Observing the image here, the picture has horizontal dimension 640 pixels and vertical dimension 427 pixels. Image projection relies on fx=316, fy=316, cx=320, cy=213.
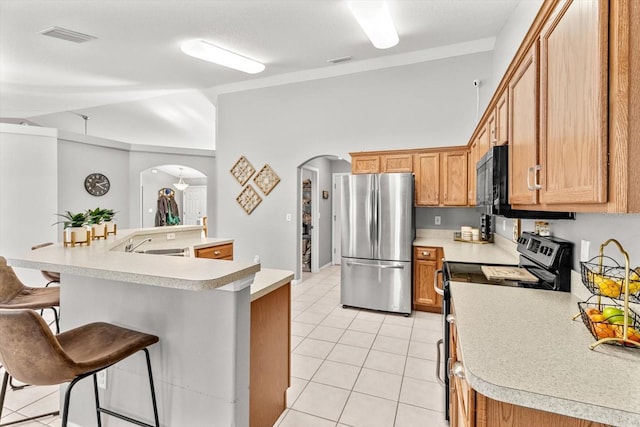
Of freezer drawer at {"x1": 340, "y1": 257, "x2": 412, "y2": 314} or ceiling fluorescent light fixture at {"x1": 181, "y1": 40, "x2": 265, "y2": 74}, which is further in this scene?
ceiling fluorescent light fixture at {"x1": 181, "y1": 40, "x2": 265, "y2": 74}

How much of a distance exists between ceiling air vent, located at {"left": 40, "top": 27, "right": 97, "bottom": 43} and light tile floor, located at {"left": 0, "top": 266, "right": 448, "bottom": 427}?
12.5 feet

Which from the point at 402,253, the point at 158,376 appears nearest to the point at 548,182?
the point at 158,376

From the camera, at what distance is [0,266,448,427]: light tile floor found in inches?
78.3

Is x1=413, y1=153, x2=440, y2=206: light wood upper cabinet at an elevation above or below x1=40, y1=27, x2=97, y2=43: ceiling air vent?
below

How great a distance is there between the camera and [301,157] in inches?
206

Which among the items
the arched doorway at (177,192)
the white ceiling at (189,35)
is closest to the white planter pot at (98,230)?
the white ceiling at (189,35)

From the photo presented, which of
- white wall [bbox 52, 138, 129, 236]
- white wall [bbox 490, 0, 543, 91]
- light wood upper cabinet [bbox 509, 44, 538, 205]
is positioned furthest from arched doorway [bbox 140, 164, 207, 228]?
light wood upper cabinet [bbox 509, 44, 538, 205]

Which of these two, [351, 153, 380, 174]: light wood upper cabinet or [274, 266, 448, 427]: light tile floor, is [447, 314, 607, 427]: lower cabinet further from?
[351, 153, 380, 174]: light wood upper cabinet

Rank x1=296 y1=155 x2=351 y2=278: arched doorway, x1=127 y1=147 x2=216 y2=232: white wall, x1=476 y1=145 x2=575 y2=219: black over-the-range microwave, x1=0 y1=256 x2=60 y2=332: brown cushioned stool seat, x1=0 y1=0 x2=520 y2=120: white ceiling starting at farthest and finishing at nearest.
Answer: x1=296 y1=155 x2=351 y2=278: arched doorway < x1=127 y1=147 x2=216 y2=232: white wall < x1=0 y1=0 x2=520 y2=120: white ceiling < x1=0 y1=256 x2=60 y2=332: brown cushioned stool seat < x1=476 y1=145 x2=575 y2=219: black over-the-range microwave

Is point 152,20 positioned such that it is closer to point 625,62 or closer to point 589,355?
point 625,62

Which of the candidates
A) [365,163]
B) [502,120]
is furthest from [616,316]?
[365,163]

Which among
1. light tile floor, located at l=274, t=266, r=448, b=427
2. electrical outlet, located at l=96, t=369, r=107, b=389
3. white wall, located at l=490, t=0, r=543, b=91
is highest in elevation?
white wall, located at l=490, t=0, r=543, b=91

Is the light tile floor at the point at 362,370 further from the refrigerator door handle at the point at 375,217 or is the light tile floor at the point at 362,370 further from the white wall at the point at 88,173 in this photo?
the white wall at the point at 88,173

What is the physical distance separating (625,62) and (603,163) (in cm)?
25
